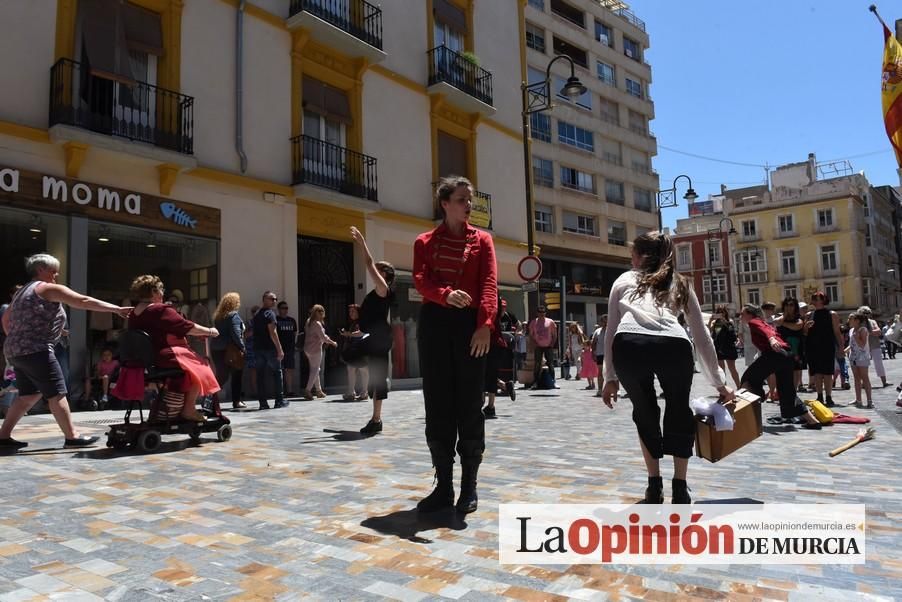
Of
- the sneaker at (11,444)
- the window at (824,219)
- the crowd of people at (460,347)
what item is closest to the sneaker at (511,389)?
the crowd of people at (460,347)

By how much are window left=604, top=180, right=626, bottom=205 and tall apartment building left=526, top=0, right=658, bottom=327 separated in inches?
2.3

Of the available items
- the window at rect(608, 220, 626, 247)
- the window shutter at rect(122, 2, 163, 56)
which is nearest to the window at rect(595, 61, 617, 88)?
the window at rect(608, 220, 626, 247)

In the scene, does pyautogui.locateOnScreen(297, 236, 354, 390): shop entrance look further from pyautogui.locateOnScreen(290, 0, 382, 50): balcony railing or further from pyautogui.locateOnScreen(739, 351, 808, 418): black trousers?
pyautogui.locateOnScreen(739, 351, 808, 418): black trousers

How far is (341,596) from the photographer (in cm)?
239

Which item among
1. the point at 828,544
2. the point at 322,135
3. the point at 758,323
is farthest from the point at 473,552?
the point at 322,135

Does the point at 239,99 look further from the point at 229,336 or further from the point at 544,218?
the point at 544,218

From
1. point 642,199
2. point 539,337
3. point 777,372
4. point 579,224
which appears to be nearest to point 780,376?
point 777,372

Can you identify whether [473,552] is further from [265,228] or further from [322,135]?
[322,135]

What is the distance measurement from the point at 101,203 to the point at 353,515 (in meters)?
9.73

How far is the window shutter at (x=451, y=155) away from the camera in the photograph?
19312mm

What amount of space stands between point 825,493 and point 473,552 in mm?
2399

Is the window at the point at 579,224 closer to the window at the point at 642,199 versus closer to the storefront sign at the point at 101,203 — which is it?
the window at the point at 642,199

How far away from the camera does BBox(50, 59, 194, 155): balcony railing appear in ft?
34.7

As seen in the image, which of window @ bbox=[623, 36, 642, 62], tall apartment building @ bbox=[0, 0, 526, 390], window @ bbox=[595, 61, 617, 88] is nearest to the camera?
tall apartment building @ bbox=[0, 0, 526, 390]
